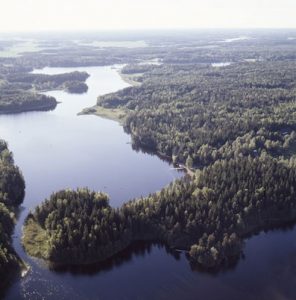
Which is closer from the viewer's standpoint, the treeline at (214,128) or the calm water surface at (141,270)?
the calm water surface at (141,270)

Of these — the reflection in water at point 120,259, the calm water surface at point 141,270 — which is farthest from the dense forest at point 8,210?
the reflection in water at point 120,259

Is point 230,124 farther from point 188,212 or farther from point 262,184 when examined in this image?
point 188,212

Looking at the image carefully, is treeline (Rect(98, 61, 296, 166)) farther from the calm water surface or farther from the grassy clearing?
the grassy clearing

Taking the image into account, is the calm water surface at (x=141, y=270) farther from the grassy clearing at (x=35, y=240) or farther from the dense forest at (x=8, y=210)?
the dense forest at (x=8, y=210)

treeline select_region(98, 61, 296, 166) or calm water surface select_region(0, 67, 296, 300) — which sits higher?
treeline select_region(98, 61, 296, 166)

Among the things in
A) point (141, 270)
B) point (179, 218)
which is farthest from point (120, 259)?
point (179, 218)

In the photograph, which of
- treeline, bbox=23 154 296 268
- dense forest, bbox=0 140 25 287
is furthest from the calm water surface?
treeline, bbox=23 154 296 268

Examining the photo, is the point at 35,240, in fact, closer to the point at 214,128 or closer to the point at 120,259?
the point at 120,259
